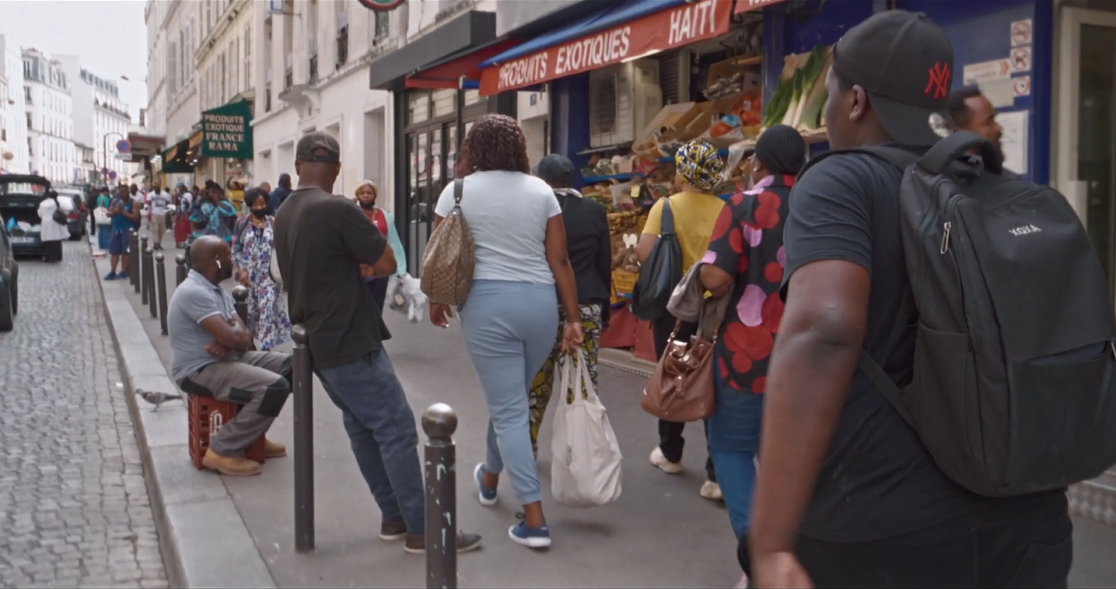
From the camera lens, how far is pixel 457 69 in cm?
1152

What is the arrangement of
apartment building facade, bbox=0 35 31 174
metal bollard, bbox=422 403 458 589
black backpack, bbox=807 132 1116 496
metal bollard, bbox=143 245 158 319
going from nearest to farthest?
black backpack, bbox=807 132 1116 496
metal bollard, bbox=422 403 458 589
metal bollard, bbox=143 245 158 319
apartment building facade, bbox=0 35 31 174

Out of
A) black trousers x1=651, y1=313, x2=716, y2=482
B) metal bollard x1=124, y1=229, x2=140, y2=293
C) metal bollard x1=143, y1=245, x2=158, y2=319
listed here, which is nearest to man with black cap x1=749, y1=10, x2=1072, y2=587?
black trousers x1=651, y1=313, x2=716, y2=482

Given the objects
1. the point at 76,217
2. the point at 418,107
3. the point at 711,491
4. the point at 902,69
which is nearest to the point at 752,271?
the point at 711,491

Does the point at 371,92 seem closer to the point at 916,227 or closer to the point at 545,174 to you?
the point at 545,174

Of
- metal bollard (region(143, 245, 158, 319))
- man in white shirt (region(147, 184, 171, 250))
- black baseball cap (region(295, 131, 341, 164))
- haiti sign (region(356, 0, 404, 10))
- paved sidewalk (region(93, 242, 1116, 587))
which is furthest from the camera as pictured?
man in white shirt (region(147, 184, 171, 250))

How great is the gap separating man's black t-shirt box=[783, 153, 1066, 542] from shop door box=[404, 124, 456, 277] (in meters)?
12.6

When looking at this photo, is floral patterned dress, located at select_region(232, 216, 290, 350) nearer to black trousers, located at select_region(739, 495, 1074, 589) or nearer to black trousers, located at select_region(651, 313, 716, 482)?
black trousers, located at select_region(651, 313, 716, 482)

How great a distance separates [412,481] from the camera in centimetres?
429

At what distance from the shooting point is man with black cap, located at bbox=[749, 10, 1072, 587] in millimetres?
1626

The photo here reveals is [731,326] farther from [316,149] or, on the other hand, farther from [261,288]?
[261,288]

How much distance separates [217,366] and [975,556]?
465 centimetres

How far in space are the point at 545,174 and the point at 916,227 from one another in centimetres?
387

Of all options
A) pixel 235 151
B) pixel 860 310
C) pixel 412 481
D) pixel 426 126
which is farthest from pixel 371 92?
pixel 860 310

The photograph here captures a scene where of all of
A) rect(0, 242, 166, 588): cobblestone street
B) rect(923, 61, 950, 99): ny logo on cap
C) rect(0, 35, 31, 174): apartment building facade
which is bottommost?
rect(0, 242, 166, 588): cobblestone street
